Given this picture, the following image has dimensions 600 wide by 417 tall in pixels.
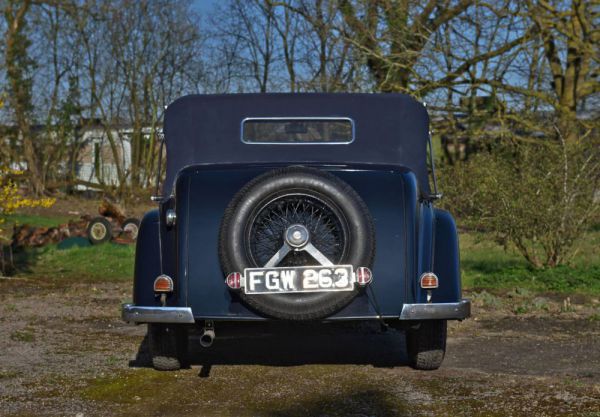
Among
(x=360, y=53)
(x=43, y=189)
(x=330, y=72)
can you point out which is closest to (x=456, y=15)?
(x=360, y=53)

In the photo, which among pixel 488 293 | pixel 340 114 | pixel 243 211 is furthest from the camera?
pixel 488 293

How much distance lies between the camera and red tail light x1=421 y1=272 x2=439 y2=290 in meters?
6.25

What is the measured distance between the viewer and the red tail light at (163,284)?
624 centimetres

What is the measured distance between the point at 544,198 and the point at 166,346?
633 cm

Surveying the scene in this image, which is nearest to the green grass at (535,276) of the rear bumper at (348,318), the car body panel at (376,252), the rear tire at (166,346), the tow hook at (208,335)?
the car body panel at (376,252)

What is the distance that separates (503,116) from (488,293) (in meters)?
9.28

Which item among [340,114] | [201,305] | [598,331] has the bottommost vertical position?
[598,331]

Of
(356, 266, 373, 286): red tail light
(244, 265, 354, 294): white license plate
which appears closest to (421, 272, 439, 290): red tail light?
(356, 266, 373, 286): red tail light

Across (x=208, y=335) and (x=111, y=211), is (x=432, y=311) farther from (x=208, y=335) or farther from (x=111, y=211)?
(x=111, y=211)

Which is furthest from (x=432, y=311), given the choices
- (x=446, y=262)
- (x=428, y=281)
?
(x=446, y=262)

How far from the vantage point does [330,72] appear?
78.1 feet

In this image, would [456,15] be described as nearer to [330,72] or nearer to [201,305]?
[330,72]

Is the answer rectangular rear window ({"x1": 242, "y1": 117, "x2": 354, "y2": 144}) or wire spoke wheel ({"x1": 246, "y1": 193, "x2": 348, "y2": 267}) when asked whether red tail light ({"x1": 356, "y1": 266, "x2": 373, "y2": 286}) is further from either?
rectangular rear window ({"x1": 242, "y1": 117, "x2": 354, "y2": 144})

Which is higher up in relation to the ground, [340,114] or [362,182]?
[340,114]
